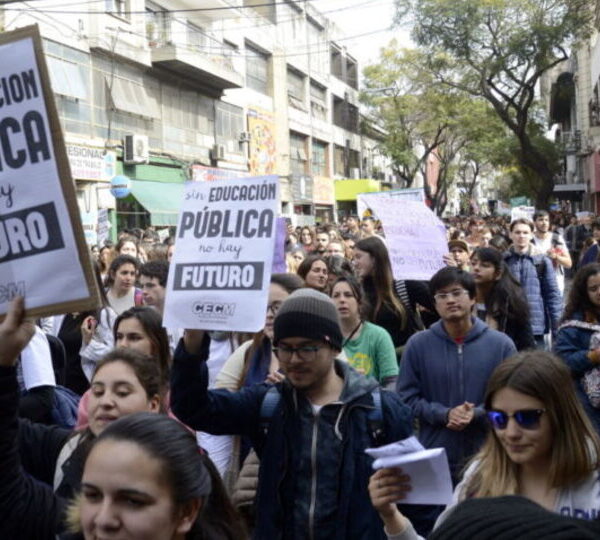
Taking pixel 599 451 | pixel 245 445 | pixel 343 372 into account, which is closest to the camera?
pixel 599 451

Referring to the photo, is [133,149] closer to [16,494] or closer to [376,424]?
[376,424]

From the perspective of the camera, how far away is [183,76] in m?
29.9

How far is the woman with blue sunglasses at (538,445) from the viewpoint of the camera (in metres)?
2.98

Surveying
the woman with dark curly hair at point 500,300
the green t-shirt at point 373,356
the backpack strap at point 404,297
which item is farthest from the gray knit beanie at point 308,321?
the backpack strap at point 404,297

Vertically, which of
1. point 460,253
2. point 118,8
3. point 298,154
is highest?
point 118,8

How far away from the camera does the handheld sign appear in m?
2.66

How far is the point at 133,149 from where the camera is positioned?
25781 millimetres

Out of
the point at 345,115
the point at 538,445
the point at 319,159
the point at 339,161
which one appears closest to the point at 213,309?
the point at 538,445

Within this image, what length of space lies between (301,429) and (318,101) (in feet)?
157

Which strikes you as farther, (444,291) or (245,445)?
(444,291)

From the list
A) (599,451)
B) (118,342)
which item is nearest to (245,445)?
(118,342)

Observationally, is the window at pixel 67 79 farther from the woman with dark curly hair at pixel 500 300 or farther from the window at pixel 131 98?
the woman with dark curly hair at pixel 500 300

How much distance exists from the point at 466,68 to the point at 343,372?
2686 centimetres

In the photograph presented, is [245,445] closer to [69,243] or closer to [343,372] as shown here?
[343,372]
